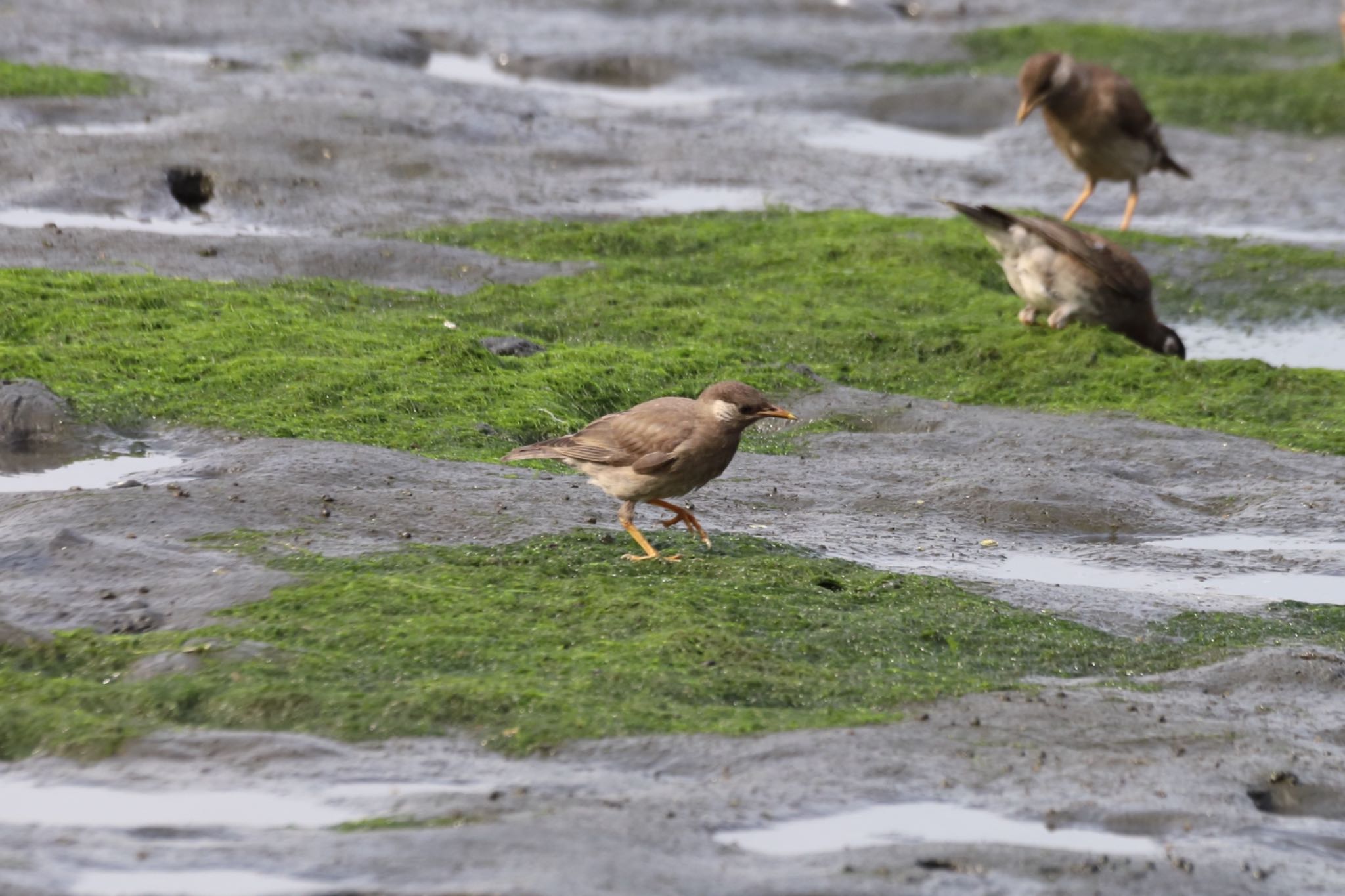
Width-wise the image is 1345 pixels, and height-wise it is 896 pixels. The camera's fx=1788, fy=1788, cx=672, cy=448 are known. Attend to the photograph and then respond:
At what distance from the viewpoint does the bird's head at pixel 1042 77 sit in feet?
42.2

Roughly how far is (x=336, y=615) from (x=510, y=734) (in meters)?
0.96

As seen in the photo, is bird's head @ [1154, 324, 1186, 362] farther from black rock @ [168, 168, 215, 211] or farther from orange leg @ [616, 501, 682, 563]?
black rock @ [168, 168, 215, 211]

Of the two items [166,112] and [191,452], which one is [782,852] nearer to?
[191,452]

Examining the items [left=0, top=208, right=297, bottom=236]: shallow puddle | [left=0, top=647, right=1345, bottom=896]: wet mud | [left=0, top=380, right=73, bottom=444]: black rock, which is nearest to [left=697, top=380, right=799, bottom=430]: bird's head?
[left=0, top=647, right=1345, bottom=896]: wet mud

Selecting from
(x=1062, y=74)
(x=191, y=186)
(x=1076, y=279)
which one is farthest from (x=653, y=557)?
(x=1062, y=74)

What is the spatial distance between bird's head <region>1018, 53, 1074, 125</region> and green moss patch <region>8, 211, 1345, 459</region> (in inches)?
58.2

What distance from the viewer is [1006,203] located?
15.1m

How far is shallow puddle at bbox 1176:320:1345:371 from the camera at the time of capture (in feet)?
36.2

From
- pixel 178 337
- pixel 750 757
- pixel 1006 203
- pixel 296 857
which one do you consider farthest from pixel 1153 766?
pixel 1006 203

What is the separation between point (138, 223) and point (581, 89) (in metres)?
7.97

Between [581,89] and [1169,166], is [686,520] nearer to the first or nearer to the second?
[1169,166]

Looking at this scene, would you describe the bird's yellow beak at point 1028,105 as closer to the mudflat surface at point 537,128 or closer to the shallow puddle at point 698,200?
the mudflat surface at point 537,128

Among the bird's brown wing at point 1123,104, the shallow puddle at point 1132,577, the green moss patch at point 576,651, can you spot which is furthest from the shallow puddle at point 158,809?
the bird's brown wing at point 1123,104

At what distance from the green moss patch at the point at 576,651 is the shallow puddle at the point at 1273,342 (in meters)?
4.75
